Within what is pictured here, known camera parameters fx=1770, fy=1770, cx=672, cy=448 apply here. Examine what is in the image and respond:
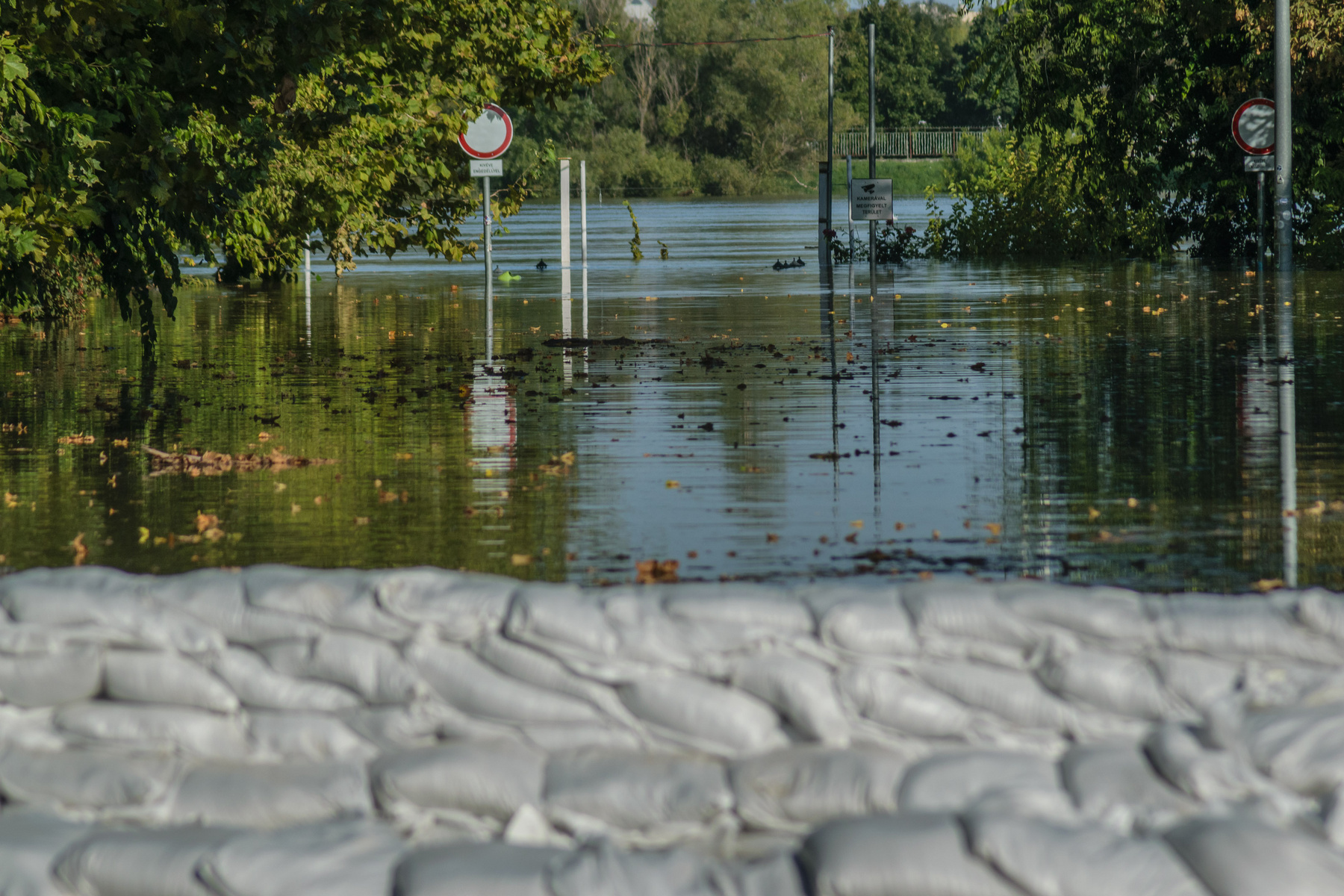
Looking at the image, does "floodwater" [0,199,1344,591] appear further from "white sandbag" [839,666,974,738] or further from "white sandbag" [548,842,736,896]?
"white sandbag" [548,842,736,896]

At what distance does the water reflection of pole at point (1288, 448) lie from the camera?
6.27 m

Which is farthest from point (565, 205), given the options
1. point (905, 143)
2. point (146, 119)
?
point (905, 143)

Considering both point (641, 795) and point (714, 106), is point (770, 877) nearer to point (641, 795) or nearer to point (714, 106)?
point (641, 795)

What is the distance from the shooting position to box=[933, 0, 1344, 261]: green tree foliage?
1085 inches

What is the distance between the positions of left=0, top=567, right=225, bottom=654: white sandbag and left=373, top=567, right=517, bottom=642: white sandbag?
0.39 meters

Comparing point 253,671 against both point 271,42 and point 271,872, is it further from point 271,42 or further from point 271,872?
point 271,42

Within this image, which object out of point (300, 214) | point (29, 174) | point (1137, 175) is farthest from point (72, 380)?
point (1137, 175)

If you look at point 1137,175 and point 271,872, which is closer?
point 271,872

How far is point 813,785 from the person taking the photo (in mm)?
3602

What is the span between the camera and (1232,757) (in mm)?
3512

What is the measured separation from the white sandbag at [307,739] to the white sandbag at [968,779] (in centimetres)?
116

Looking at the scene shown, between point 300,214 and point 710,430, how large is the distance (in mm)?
12270

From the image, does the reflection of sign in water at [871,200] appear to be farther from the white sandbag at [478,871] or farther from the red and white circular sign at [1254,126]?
the white sandbag at [478,871]

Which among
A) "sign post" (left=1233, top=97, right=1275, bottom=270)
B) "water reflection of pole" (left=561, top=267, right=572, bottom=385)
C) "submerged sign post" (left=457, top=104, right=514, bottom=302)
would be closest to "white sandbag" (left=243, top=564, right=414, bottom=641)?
"water reflection of pole" (left=561, top=267, right=572, bottom=385)
